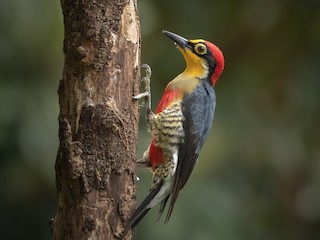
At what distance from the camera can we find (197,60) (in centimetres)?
706

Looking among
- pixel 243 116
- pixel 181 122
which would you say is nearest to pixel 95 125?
pixel 181 122

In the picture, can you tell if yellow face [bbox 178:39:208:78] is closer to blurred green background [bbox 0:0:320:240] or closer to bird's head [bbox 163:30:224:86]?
bird's head [bbox 163:30:224:86]

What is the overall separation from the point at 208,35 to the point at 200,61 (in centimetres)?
362

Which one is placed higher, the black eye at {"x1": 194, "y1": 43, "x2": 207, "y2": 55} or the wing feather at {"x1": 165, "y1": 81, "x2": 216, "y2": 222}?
the black eye at {"x1": 194, "y1": 43, "x2": 207, "y2": 55}

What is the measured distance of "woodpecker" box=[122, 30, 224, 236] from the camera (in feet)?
21.4

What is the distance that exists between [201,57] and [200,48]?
0.07 metres

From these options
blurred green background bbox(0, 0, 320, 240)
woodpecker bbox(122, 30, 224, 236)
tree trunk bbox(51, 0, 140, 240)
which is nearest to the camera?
tree trunk bbox(51, 0, 140, 240)

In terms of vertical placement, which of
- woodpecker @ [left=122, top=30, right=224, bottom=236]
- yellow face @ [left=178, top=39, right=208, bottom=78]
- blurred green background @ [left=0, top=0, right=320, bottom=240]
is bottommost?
blurred green background @ [left=0, top=0, right=320, bottom=240]

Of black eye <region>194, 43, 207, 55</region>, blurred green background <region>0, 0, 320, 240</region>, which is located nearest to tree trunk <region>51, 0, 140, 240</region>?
black eye <region>194, 43, 207, 55</region>

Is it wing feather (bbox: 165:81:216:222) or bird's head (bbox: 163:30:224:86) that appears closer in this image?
wing feather (bbox: 165:81:216:222)

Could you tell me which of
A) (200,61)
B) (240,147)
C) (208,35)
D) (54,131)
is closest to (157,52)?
(208,35)

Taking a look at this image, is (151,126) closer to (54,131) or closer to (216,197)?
(54,131)

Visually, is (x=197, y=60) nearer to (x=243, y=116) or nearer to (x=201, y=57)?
(x=201, y=57)

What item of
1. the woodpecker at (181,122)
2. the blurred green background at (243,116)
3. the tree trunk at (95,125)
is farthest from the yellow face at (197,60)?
the blurred green background at (243,116)
